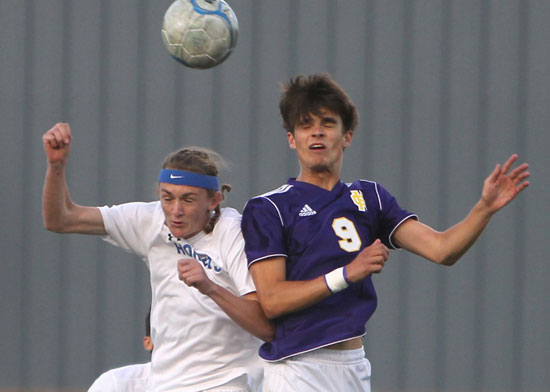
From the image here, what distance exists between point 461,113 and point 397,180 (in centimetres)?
71

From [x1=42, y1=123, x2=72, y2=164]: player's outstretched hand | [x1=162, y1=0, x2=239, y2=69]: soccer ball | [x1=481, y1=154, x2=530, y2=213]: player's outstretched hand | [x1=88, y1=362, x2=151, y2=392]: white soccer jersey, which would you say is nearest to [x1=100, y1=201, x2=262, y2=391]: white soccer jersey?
[x1=88, y1=362, x2=151, y2=392]: white soccer jersey

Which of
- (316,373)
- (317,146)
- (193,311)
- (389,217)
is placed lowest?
(316,373)

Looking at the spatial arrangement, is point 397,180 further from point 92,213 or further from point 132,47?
point 92,213

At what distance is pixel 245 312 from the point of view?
3.71 meters

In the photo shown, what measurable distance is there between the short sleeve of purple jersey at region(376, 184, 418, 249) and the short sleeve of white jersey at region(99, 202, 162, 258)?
93 cm

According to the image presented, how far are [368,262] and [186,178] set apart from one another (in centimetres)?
90

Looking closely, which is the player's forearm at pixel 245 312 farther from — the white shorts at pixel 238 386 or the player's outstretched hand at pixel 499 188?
the player's outstretched hand at pixel 499 188

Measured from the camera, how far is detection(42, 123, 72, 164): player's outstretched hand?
12.2ft

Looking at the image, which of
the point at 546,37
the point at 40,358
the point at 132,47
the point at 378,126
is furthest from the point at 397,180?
the point at 40,358

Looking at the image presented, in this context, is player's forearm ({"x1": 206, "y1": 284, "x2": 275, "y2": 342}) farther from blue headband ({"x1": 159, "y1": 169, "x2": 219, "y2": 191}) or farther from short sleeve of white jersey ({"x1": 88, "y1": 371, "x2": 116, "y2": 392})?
short sleeve of white jersey ({"x1": 88, "y1": 371, "x2": 116, "y2": 392})

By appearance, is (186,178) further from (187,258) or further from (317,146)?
(317,146)

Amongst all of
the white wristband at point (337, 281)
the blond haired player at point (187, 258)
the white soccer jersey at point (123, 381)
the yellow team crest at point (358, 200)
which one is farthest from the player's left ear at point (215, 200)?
the white soccer jersey at point (123, 381)

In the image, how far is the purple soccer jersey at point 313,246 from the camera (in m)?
3.73

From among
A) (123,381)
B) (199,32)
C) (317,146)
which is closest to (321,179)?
(317,146)
